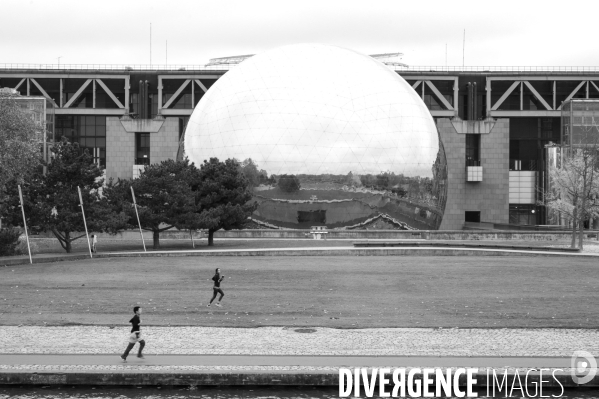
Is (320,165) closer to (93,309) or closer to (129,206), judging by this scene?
(129,206)

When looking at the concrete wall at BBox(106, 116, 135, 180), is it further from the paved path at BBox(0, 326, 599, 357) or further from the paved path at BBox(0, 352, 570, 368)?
the paved path at BBox(0, 352, 570, 368)

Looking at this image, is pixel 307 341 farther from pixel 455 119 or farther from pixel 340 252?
pixel 455 119

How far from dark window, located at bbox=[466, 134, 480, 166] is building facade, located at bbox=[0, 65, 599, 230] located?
12 centimetres

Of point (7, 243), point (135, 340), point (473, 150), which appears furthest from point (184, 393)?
point (473, 150)

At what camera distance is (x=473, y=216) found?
93.8 meters

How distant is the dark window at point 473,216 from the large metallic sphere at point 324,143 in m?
26.1

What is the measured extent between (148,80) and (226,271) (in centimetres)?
6267

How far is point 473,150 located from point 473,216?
34.8 ft

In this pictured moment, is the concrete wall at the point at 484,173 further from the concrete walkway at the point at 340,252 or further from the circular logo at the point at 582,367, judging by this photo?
the circular logo at the point at 582,367

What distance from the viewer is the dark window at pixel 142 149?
9388cm

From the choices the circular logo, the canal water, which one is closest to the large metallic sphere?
the circular logo

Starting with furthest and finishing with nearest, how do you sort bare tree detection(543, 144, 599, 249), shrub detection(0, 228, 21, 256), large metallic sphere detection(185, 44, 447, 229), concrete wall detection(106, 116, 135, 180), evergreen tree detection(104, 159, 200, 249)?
concrete wall detection(106, 116, 135, 180), large metallic sphere detection(185, 44, 447, 229), bare tree detection(543, 144, 599, 249), evergreen tree detection(104, 159, 200, 249), shrub detection(0, 228, 21, 256)

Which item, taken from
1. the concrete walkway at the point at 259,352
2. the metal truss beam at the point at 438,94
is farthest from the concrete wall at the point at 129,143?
the concrete walkway at the point at 259,352

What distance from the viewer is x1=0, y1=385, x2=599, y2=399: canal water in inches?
631
